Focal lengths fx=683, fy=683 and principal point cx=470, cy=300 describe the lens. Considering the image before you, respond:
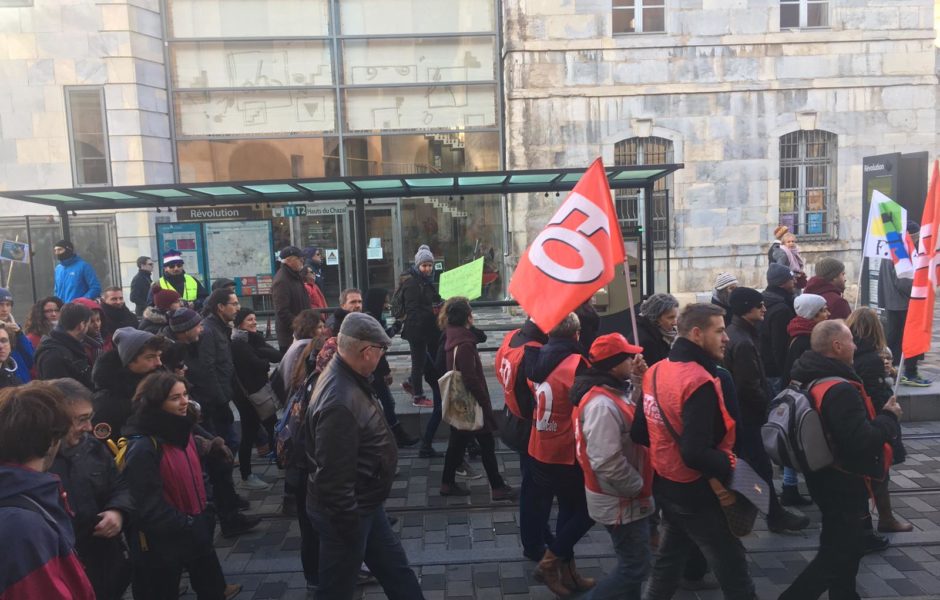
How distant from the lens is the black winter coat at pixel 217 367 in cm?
525

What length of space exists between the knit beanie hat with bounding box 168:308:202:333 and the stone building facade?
1025 centimetres

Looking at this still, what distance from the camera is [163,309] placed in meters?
6.46

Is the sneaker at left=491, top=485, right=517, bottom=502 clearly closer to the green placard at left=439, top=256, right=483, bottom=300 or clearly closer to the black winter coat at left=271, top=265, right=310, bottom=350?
the green placard at left=439, top=256, right=483, bottom=300

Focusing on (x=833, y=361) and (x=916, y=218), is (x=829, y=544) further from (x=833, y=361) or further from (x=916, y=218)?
(x=916, y=218)

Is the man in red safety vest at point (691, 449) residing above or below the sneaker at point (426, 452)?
above

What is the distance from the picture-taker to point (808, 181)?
15297 millimetres

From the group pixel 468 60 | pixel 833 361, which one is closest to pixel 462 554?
pixel 833 361

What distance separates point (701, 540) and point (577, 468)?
37.4 inches

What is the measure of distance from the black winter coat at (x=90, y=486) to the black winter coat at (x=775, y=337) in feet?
15.9

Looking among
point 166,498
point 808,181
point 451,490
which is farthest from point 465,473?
point 808,181

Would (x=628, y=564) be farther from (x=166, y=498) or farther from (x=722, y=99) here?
(x=722, y=99)

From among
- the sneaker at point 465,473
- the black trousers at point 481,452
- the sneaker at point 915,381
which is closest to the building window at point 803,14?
the sneaker at point 915,381

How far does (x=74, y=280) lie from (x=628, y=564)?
8388mm

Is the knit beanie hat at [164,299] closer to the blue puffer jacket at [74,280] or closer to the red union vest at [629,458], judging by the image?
the blue puffer jacket at [74,280]
